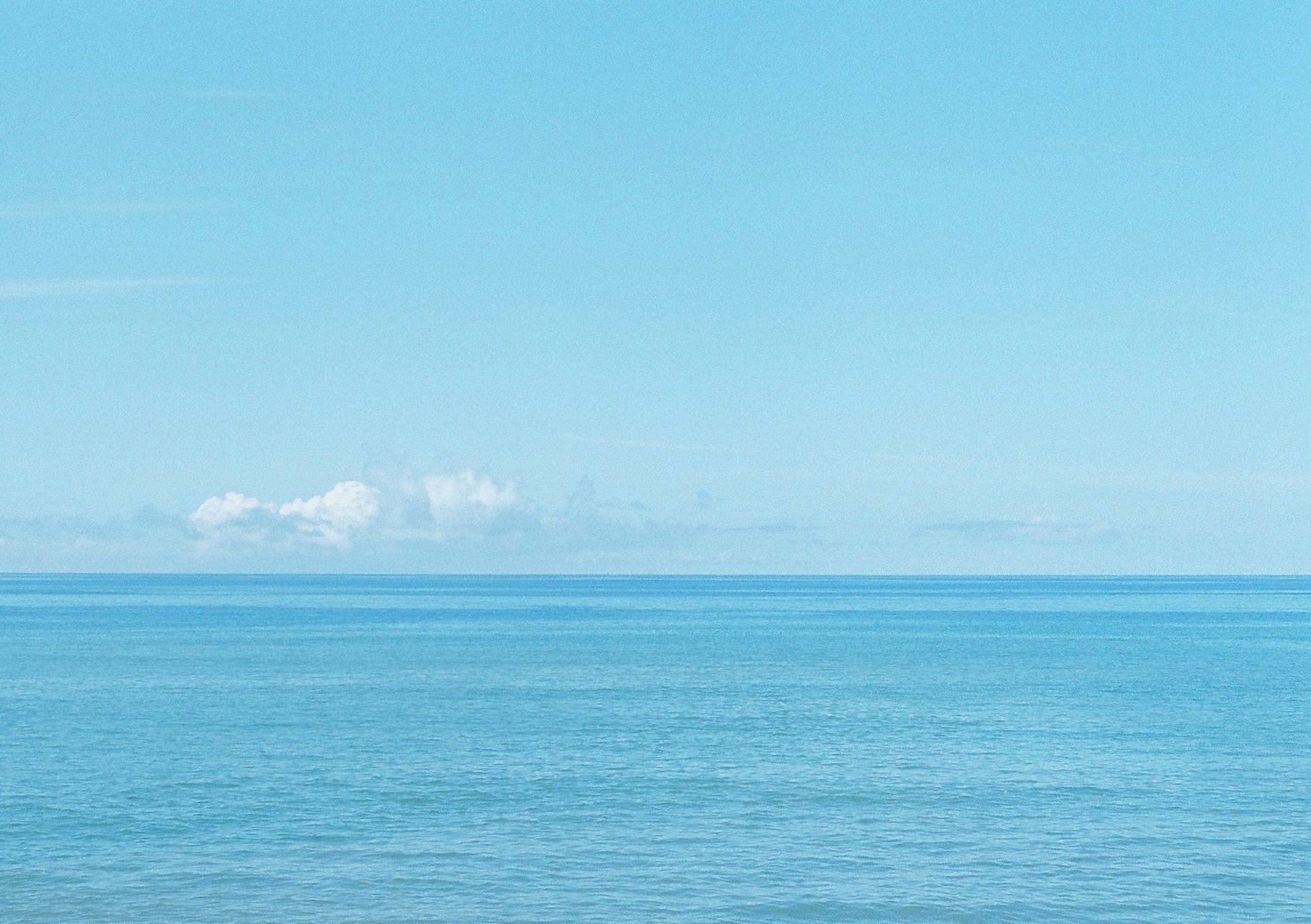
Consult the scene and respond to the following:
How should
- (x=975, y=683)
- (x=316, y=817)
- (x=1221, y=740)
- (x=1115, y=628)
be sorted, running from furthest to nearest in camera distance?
(x=1115, y=628), (x=975, y=683), (x=1221, y=740), (x=316, y=817)

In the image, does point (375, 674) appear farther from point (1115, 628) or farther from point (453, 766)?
point (1115, 628)

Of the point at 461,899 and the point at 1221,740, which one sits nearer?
the point at 461,899

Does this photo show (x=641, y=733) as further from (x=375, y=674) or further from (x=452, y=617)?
(x=452, y=617)

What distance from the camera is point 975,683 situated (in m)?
86.7

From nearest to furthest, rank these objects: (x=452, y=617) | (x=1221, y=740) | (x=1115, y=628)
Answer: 1. (x=1221, y=740)
2. (x=1115, y=628)
3. (x=452, y=617)

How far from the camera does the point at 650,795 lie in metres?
48.0

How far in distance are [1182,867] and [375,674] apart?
204 ft

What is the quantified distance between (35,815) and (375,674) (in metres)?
46.9

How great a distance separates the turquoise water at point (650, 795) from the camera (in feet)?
119

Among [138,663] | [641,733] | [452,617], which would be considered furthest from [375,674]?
[452,617]

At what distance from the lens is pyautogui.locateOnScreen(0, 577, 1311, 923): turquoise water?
36312 millimetres

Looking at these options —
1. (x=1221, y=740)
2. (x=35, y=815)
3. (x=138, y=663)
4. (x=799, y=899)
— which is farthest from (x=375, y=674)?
(x=799, y=899)

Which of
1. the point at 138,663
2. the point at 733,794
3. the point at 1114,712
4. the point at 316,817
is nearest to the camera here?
the point at 316,817

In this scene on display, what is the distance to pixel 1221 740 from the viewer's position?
61594mm
